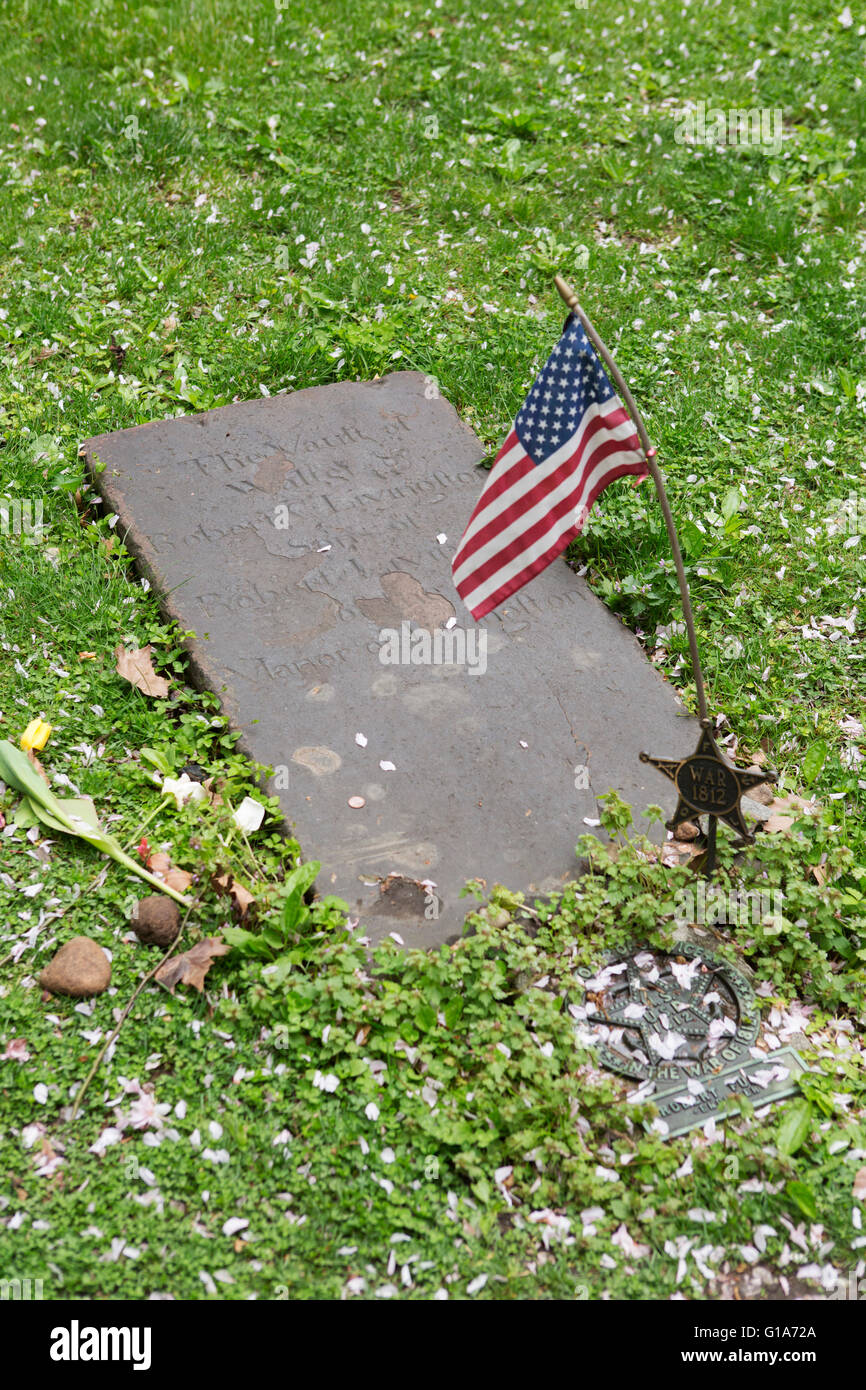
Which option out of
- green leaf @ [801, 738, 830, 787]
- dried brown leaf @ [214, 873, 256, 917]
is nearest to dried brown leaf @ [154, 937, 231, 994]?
dried brown leaf @ [214, 873, 256, 917]

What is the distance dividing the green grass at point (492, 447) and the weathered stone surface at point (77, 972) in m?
0.09

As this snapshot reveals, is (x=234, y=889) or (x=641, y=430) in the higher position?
(x=641, y=430)

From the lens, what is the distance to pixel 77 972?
138 inches

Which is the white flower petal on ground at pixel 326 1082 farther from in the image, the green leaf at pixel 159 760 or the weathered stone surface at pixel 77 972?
the green leaf at pixel 159 760

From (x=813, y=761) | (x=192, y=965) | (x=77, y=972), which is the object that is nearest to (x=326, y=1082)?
(x=192, y=965)

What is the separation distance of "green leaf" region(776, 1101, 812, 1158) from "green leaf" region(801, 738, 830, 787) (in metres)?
1.33

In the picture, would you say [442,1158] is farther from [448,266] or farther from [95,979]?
[448,266]

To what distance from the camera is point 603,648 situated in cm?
459

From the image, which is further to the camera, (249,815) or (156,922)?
(249,815)

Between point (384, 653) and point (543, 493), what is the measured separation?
125 centimetres

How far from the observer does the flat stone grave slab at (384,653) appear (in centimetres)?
394

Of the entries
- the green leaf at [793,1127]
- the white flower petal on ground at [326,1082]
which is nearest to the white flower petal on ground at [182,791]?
the white flower petal on ground at [326,1082]

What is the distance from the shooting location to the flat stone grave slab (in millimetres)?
3941

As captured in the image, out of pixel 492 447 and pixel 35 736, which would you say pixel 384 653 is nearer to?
pixel 35 736
